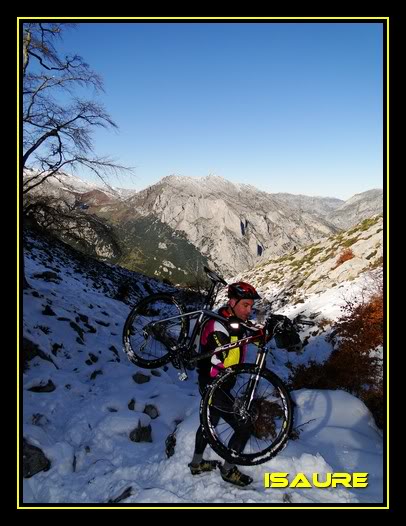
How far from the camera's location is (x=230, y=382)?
5.11 metres

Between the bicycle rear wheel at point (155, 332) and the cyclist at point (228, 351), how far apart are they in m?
1.25

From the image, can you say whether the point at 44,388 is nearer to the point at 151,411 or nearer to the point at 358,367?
the point at 151,411

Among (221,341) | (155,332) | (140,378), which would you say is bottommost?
(140,378)

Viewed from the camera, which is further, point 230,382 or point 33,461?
point 33,461

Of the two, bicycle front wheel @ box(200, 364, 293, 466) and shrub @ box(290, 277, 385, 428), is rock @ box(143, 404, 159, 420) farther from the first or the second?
shrub @ box(290, 277, 385, 428)

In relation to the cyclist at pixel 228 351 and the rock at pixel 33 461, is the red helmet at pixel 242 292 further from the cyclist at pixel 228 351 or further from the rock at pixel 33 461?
the rock at pixel 33 461

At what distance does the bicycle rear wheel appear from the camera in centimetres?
654

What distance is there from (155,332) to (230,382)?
2.32 meters

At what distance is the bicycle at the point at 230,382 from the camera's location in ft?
15.5

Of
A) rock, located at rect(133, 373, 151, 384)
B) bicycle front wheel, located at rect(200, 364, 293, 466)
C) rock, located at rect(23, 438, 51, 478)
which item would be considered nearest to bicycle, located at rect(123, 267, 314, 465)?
bicycle front wheel, located at rect(200, 364, 293, 466)

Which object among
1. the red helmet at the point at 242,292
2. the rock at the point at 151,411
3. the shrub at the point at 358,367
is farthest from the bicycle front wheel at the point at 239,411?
A: the shrub at the point at 358,367

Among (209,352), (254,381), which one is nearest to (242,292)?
(209,352)

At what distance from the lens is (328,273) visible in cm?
Result: 3538
